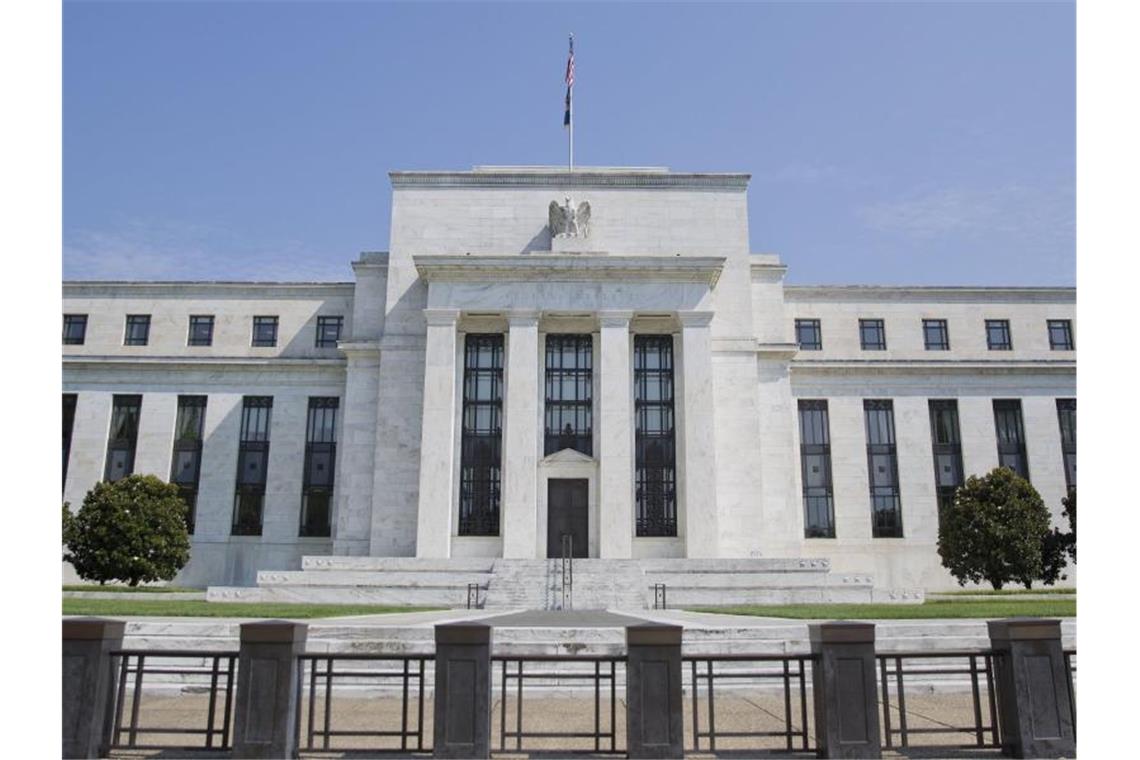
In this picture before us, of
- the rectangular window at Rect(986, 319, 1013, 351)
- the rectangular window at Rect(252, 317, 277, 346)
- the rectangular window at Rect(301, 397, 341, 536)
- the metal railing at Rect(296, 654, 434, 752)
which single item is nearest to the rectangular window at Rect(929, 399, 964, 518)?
the rectangular window at Rect(986, 319, 1013, 351)

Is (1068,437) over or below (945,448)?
over

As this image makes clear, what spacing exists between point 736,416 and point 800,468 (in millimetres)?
5469

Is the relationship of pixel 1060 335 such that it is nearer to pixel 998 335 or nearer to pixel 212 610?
pixel 998 335

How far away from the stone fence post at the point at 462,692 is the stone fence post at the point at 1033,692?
601 centimetres

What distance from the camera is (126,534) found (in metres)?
35.6

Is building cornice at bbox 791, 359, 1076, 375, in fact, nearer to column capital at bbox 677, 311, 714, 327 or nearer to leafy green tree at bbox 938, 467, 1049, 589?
column capital at bbox 677, 311, 714, 327

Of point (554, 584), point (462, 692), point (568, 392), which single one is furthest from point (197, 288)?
point (462, 692)

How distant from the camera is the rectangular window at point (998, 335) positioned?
153 feet

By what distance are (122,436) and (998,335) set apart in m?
46.6

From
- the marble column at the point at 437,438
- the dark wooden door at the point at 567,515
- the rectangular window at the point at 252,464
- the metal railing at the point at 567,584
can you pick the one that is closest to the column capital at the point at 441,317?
the marble column at the point at 437,438

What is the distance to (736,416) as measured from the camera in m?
40.5

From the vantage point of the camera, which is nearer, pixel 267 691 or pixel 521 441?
pixel 267 691

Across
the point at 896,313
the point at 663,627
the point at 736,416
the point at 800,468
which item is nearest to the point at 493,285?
the point at 736,416

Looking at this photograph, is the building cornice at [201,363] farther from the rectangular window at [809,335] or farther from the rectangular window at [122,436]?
the rectangular window at [809,335]
